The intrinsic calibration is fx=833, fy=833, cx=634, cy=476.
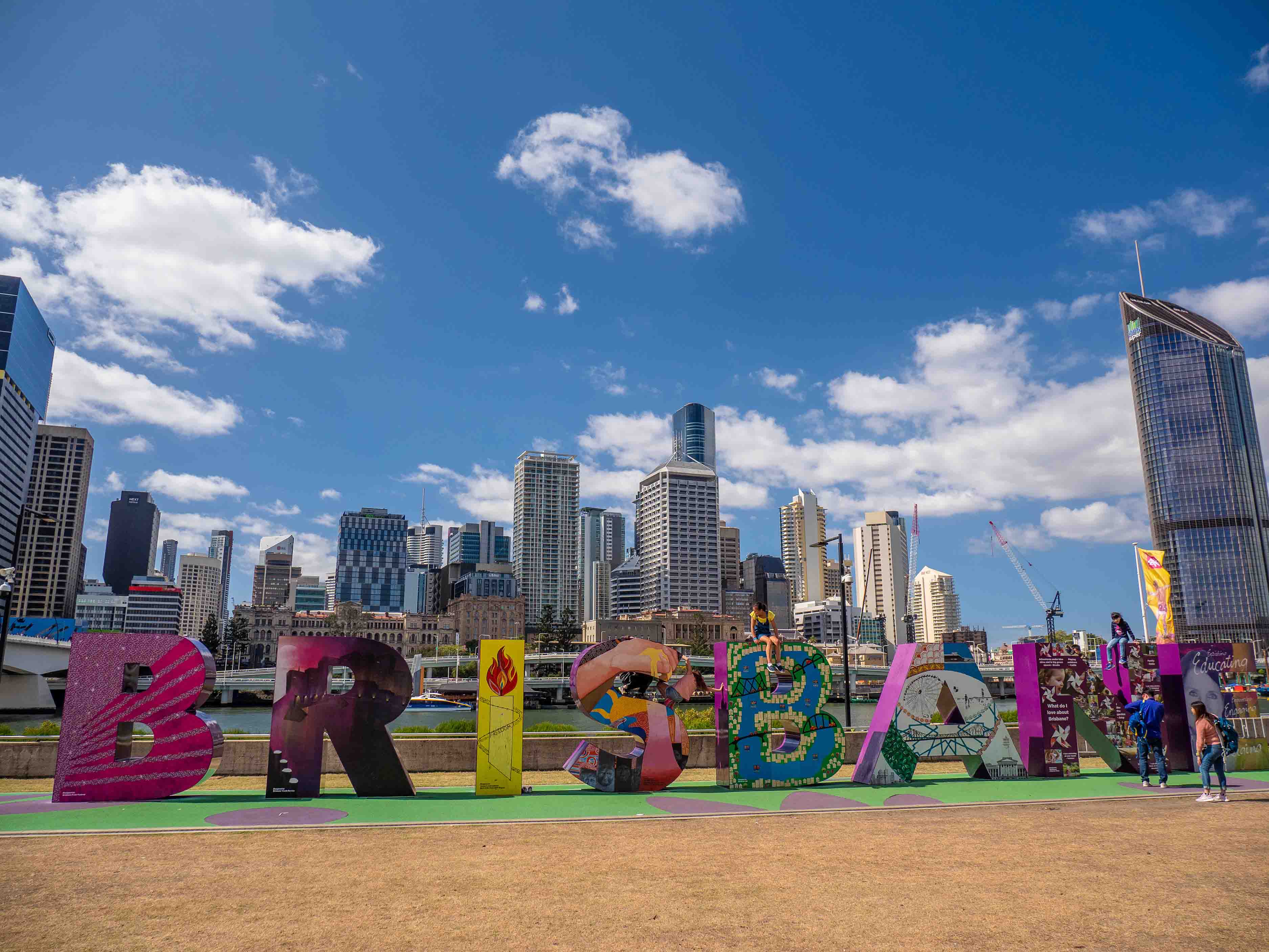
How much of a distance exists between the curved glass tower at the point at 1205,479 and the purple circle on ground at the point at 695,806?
611 feet

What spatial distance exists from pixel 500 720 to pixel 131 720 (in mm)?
7140

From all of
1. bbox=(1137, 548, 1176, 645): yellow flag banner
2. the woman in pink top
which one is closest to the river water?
bbox=(1137, 548, 1176, 645): yellow flag banner

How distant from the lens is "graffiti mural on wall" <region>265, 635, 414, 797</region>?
1666 centimetres

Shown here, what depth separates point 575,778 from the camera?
65.9 feet

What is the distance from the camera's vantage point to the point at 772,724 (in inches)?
741

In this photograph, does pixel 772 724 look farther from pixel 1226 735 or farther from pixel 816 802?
pixel 1226 735

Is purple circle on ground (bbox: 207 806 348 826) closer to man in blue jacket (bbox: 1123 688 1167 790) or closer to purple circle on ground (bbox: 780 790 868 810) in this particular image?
purple circle on ground (bbox: 780 790 868 810)

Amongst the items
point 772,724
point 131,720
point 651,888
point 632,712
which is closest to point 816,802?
point 772,724

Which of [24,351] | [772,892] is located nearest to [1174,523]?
[772,892]

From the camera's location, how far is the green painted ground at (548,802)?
46.9 ft

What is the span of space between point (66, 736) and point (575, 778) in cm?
1057

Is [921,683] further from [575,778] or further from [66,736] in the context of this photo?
[66,736]

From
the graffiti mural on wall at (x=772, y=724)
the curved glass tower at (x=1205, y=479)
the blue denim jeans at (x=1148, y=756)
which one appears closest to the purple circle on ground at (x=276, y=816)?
the graffiti mural on wall at (x=772, y=724)

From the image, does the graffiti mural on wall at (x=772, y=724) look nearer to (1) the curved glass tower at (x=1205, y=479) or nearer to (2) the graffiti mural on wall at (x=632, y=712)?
(2) the graffiti mural on wall at (x=632, y=712)
